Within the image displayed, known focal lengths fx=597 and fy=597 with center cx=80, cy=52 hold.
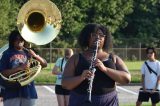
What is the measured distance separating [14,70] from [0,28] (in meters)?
36.6

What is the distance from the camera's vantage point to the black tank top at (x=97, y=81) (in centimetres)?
585

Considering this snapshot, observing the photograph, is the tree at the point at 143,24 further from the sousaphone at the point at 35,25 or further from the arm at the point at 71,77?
the arm at the point at 71,77

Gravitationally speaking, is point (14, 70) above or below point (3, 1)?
below

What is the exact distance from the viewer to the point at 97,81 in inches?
231

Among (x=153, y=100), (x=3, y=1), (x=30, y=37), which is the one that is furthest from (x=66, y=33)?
(x=30, y=37)

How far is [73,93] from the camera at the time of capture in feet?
19.6

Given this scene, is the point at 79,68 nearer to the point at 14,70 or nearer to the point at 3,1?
the point at 14,70

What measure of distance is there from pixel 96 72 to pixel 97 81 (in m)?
0.09

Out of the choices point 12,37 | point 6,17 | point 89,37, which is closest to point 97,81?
point 89,37

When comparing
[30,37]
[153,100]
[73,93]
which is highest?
[30,37]

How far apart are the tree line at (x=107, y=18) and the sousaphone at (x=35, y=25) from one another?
31719mm

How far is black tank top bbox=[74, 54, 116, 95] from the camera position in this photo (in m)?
5.85

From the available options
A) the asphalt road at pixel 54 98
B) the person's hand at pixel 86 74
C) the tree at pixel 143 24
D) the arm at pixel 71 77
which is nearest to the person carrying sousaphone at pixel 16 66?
the arm at pixel 71 77

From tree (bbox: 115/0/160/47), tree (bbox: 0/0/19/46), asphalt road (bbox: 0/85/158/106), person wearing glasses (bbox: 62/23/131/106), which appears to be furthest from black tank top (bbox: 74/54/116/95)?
tree (bbox: 115/0/160/47)
